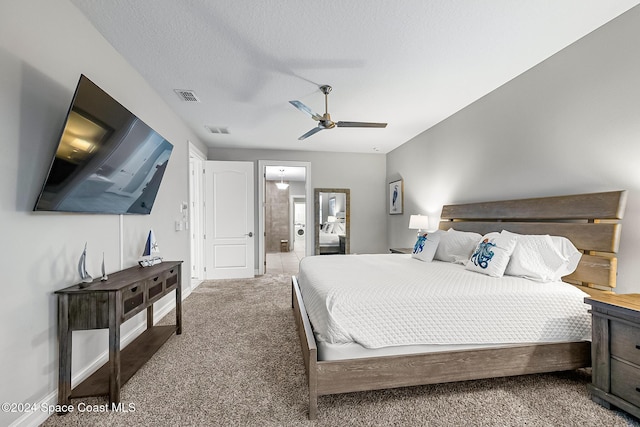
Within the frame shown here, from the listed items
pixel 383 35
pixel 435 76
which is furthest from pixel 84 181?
pixel 435 76

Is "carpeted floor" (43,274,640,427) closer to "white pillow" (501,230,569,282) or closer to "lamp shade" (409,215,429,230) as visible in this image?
"white pillow" (501,230,569,282)

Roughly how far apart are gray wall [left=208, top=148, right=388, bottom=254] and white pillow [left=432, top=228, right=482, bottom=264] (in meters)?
2.91

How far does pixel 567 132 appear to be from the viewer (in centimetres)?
228

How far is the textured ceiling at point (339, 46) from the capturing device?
185 cm

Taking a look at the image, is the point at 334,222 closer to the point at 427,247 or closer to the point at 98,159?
the point at 427,247

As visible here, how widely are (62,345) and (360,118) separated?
3782mm

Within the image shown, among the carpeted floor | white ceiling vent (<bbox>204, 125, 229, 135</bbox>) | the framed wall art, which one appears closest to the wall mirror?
the framed wall art

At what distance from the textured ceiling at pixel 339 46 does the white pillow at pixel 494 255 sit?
1639 millimetres

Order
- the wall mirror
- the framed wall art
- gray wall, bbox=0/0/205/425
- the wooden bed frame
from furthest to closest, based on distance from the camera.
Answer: the wall mirror
the framed wall art
the wooden bed frame
gray wall, bbox=0/0/205/425

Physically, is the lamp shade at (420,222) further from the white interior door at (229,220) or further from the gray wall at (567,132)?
the white interior door at (229,220)

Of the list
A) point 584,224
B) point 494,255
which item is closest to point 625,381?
point 494,255

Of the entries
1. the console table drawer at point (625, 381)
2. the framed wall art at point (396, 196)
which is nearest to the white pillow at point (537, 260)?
the console table drawer at point (625, 381)

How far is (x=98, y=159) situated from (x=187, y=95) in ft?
5.55

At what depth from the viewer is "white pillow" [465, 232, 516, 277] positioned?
219cm
